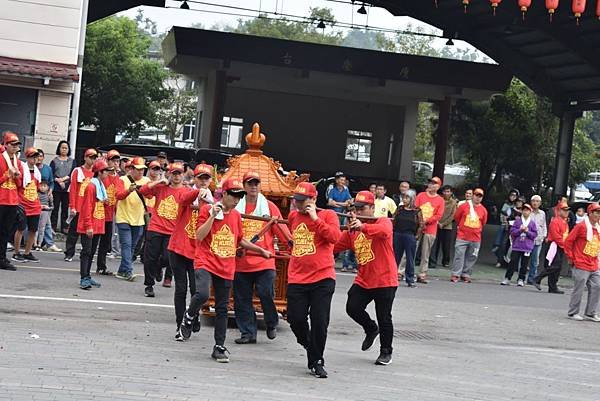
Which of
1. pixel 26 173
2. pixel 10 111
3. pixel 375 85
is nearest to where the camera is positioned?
pixel 26 173

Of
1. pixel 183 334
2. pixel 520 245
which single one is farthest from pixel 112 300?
Answer: pixel 520 245

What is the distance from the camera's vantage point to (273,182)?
12.4 meters

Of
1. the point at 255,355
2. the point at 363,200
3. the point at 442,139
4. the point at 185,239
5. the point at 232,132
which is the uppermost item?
the point at 442,139

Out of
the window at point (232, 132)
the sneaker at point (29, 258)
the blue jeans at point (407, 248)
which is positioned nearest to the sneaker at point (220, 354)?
the sneaker at point (29, 258)

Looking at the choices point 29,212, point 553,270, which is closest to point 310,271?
point 29,212

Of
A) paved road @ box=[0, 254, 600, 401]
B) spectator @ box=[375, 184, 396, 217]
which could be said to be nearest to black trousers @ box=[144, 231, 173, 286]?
paved road @ box=[0, 254, 600, 401]

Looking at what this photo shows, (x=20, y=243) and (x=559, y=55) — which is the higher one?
(x=559, y=55)

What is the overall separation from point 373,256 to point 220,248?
153 centimetres

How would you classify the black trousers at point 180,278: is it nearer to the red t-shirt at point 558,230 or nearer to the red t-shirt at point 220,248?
the red t-shirt at point 220,248

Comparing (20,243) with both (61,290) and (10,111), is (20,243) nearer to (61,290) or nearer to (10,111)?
(61,290)

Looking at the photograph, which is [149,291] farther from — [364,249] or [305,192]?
[305,192]

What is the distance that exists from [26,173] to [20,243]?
1827 mm

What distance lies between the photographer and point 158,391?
8.53m

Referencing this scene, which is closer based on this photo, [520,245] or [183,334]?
[183,334]
